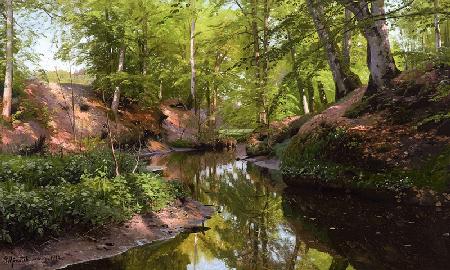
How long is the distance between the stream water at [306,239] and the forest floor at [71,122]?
370 inches

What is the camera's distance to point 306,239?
7.70 meters

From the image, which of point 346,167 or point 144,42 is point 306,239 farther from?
point 144,42

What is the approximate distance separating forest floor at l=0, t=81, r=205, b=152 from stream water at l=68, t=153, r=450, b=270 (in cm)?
939

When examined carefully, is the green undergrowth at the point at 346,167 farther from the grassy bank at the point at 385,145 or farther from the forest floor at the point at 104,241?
the forest floor at the point at 104,241

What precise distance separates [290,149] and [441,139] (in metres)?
5.31

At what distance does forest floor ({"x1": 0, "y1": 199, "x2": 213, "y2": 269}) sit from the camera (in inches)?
248

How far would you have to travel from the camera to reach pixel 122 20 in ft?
85.1

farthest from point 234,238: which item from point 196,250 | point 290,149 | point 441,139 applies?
point 290,149

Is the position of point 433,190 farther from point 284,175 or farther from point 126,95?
point 126,95

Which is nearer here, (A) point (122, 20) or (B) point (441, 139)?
(B) point (441, 139)

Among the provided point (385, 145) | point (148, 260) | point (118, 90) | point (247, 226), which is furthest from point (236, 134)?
point (148, 260)
